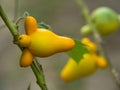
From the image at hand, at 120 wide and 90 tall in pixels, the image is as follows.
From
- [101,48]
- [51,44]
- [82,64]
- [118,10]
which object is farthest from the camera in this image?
[118,10]

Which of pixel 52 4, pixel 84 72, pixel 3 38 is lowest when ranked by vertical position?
pixel 84 72

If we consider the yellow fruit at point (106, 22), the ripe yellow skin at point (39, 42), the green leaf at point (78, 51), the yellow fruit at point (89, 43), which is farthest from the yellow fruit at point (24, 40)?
the yellow fruit at point (106, 22)

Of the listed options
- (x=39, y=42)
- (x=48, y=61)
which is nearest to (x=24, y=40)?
(x=39, y=42)

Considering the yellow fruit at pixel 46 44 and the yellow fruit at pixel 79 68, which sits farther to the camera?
the yellow fruit at pixel 79 68

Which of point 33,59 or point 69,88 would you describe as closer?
point 33,59

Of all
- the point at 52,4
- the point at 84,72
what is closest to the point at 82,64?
the point at 84,72

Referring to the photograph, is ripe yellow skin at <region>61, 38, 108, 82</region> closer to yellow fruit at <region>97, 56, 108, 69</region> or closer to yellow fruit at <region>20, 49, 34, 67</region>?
yellow fruit at <region>97, 56, 108, 69</region>

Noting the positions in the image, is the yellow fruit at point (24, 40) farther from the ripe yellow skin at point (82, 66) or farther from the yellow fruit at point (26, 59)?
the ripe yellow skin at point (82, 66)

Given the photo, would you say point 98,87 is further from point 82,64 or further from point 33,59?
point 33,59
